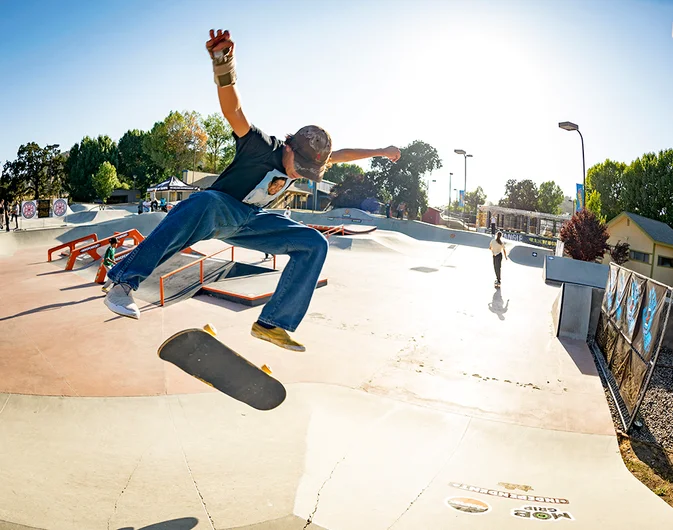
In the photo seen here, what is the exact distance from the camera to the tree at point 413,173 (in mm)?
58312

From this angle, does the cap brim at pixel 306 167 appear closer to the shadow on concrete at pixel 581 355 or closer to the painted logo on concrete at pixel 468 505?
the painted logo on concrete at pixel 468 505

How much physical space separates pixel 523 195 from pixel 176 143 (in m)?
56.7

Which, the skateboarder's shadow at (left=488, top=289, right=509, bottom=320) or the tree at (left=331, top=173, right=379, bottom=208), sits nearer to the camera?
the skateboarder's shadow at (left=488, top=289, right=509, bottom=320)

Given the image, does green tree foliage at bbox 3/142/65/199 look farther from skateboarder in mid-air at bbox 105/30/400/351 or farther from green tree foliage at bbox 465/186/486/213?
green tree foliage at bbox 465/186/486/213

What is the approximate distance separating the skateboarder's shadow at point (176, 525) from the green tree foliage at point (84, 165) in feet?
247

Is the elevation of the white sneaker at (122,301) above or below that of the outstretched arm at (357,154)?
below

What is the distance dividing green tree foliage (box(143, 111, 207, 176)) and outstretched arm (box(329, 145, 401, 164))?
66.2 metres

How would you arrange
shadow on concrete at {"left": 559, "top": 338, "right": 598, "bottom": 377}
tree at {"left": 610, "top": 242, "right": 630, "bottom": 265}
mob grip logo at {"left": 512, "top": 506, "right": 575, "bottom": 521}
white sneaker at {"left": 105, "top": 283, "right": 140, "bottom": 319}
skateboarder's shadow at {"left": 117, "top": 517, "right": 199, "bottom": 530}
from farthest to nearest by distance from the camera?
tree at {"left": 610, "top": 242, "right": 630, "bottom": 265} → shadow on concrete at {"left": 559, "top": 338, "right": 598, "bottom": 377} → mob grip logo at {"left": 512, "top": 506, "right": 575, "bottom": 521} → skateboarder's shadow at {"left": 117, "top": 517, "right": 199, "bottom": 530} → white sneaker at {"left": 105, "top": 283, "right": 140, "bottom": 319}

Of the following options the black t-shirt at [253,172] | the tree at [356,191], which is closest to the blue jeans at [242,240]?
the black t-shirt at [253,172]

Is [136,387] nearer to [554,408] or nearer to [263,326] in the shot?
[263,326]

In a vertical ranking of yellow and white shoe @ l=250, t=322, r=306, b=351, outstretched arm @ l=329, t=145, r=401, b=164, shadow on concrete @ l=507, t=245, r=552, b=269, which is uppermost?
outstretched arm @ l=329, t=145, r=401, b=164

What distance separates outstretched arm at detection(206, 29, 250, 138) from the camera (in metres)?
2.60

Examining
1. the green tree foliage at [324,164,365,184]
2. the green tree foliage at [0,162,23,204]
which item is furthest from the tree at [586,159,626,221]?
the green tree foliage at [324,164,365,184]

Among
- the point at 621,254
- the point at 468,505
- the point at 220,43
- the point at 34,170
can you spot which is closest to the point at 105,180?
the point at 34,170
